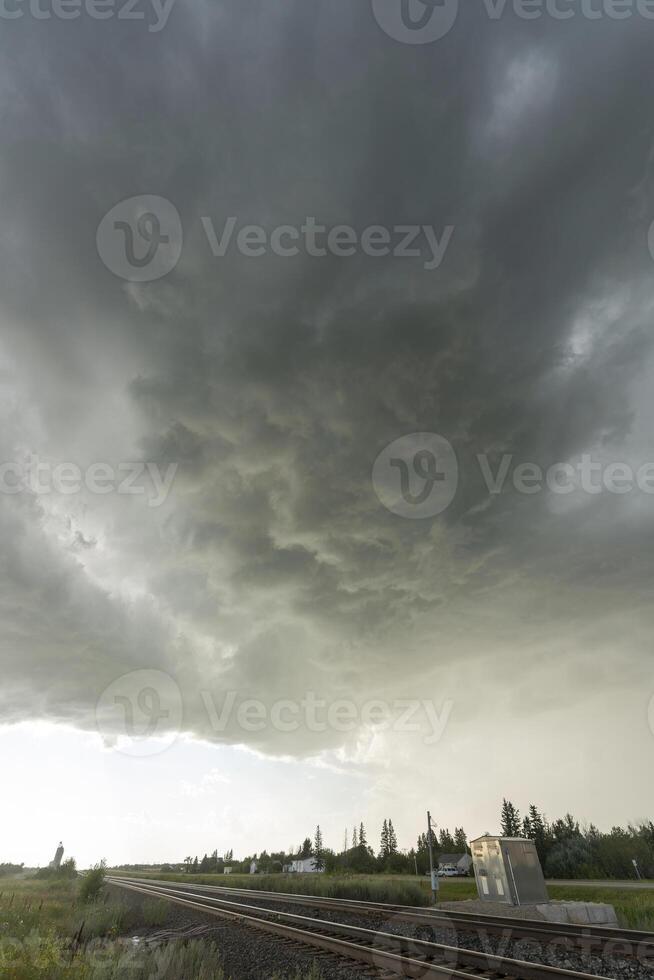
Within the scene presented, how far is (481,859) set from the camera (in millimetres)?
25844

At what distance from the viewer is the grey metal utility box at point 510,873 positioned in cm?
2339

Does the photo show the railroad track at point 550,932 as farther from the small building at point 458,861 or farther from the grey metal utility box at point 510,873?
the small building at point 458,861

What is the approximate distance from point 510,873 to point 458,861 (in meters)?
72.3

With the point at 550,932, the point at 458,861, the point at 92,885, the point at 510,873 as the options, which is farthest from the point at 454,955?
the point at 458,861

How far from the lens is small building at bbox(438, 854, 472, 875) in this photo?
7331 centimetres

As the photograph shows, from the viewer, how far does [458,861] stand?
8125 centimetres

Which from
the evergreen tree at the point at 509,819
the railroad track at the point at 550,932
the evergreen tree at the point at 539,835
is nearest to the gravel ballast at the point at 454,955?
the railroad track at the point at 550,932

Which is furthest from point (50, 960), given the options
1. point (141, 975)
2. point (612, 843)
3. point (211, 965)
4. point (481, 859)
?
point (612, 843)

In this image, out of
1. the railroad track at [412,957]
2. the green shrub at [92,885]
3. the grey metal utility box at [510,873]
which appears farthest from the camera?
the green shrub at [92,885]

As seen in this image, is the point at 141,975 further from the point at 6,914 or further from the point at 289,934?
the point at 6,914

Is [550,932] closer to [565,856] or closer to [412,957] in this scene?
[412,957]

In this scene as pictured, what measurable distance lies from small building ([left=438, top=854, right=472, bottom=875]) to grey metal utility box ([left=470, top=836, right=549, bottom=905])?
56.2 metres

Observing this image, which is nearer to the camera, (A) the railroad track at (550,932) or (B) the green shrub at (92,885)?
(A) the railroad track at (550,932)

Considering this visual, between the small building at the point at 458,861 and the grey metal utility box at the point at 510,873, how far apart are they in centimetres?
5618
